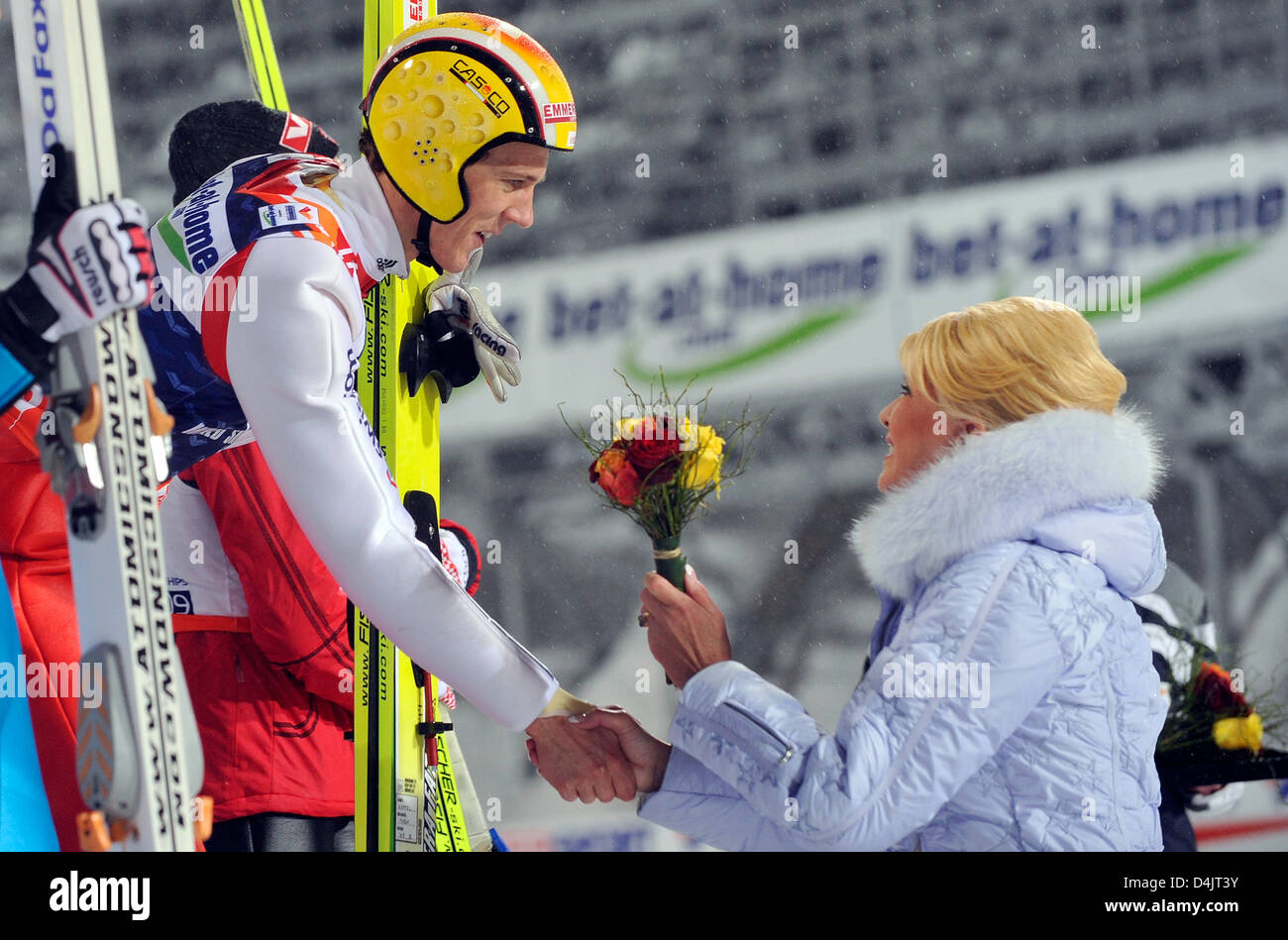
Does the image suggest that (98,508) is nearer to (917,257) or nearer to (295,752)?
(295,752)

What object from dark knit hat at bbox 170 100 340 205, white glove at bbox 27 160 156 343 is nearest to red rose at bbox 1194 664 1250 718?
dark knit hat at bbox 170 100 340 205

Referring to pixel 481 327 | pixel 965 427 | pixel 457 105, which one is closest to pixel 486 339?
pixel 481 327

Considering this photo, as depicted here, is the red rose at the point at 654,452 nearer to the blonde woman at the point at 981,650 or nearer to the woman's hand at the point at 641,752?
the blonde woman at the point at 981,650

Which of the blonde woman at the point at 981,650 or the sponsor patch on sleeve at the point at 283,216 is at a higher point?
the sponsor patch on sleeve at the point at 283,216

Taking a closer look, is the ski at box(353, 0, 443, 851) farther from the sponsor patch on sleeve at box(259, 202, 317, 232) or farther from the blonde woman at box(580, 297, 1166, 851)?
the blonde woman at box(580, 297, 1166, 851)

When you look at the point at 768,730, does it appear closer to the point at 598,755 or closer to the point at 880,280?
the point at 598,755

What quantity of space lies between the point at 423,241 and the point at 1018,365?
1.13 m

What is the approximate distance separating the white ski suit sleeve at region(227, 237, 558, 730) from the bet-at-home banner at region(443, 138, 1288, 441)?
414 cm

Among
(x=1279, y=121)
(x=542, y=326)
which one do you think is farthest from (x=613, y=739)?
(x=1279, y=121)

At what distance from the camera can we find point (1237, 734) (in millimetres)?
3141

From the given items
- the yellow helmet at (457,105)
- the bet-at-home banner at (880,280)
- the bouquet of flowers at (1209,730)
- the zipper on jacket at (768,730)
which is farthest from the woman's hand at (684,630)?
the bet-at-home banner at (880,280)

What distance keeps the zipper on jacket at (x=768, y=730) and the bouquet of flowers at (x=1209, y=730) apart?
1.54 meters

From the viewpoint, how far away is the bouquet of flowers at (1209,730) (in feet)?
10.0
